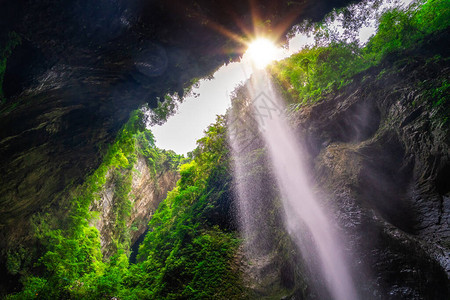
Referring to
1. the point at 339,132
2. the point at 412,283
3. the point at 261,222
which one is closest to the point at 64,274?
the point at 261,222

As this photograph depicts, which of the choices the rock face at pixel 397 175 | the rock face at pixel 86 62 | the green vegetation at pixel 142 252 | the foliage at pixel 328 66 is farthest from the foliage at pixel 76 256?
the foliage at pixel 328 66

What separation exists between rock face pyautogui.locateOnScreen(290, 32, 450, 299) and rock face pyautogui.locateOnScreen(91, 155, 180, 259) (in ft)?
46.4

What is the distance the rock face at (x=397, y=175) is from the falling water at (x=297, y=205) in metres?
0.41

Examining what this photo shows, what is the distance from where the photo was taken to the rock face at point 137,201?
565 inches

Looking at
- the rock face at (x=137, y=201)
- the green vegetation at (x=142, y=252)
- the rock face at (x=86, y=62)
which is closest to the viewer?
the rock face at (x=86, y=62)

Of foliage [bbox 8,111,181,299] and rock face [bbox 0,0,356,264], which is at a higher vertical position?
rock face [bbox 0,0,356,264]

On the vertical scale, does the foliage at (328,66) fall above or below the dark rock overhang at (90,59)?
above

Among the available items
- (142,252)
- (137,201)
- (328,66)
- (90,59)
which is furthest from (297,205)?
(137,201)

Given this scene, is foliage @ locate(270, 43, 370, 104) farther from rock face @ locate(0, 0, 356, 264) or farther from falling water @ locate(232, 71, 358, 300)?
falling water @ locate(232, 71, 358, 300)

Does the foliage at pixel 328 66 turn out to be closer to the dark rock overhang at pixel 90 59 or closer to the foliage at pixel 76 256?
the dark rock overhang at pixel 90 59

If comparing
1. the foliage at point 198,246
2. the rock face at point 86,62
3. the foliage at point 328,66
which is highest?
the foliage at point 328,66

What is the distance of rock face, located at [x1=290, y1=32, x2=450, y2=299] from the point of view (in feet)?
11.1

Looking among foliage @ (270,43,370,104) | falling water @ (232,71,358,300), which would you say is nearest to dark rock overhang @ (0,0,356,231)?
foliage @ (270,43,370,104)

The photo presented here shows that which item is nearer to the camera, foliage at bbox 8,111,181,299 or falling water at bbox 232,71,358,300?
falling water at bbox 232,71,358,300
